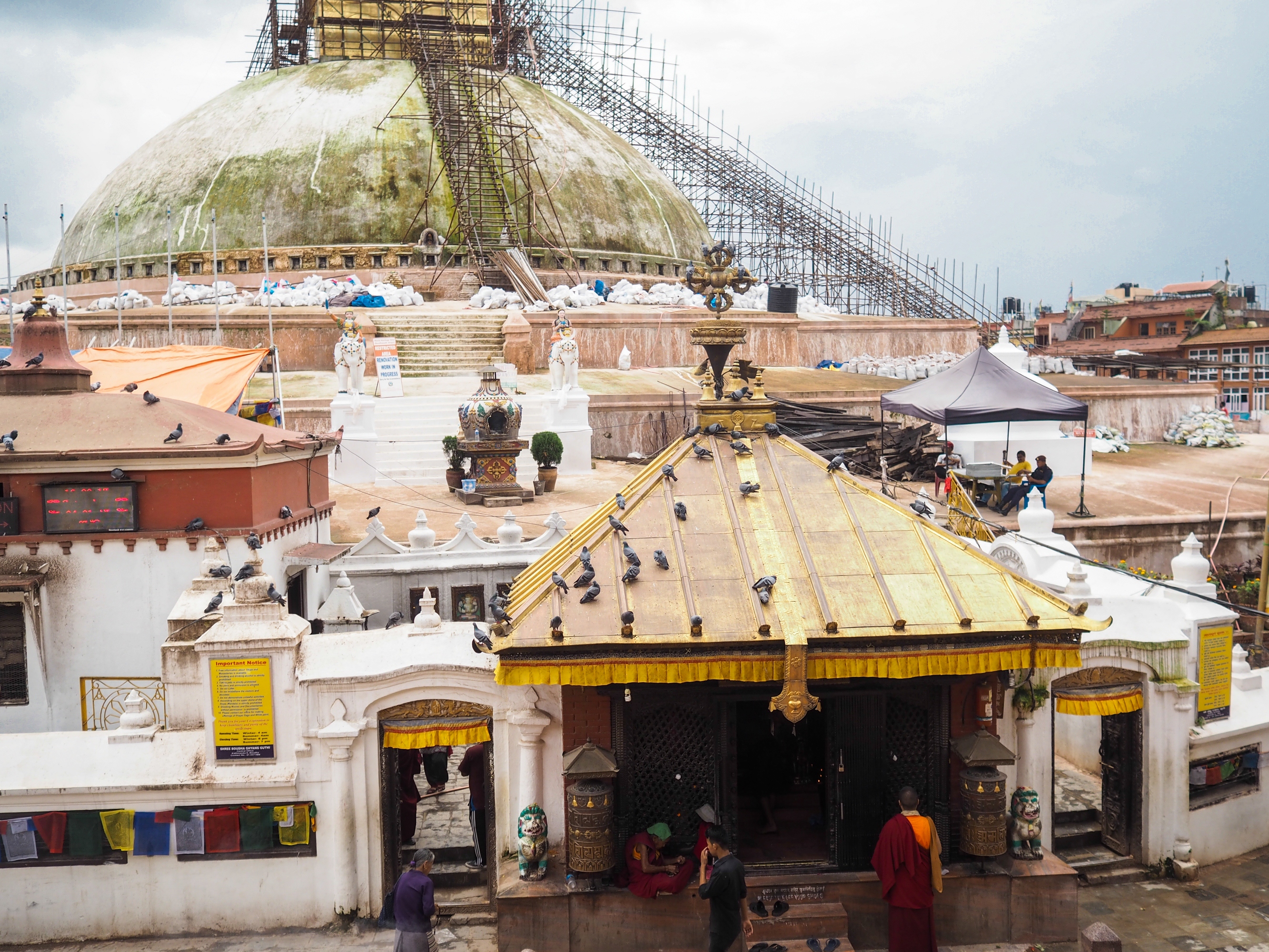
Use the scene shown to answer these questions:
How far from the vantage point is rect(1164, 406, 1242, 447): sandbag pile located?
91.2 feet

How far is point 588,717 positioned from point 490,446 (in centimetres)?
1181

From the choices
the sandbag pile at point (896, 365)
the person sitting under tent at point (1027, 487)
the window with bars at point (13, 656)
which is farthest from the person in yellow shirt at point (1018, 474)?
the window with bars at point (13, 656)

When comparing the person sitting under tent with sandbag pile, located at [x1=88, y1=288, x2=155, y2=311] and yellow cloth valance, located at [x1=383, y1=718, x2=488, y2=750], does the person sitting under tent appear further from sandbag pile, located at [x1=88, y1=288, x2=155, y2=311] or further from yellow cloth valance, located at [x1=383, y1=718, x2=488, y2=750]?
sandbag pile, located at [x1=88, y1=288, x2=155, y2=311]

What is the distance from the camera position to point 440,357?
2772cm

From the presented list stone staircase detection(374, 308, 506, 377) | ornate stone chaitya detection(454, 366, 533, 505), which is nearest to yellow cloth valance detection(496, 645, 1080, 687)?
ornate stone chaitya detection(454, 366, 533, 505)

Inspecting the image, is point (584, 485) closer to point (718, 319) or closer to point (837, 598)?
point (718, 319)

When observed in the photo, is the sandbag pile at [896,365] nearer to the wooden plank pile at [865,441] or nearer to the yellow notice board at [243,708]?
the wooden plank pile at [865,441]

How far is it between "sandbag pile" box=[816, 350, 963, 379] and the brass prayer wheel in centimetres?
2517

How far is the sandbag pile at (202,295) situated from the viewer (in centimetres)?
3225

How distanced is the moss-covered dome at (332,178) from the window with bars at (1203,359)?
22.5 meters

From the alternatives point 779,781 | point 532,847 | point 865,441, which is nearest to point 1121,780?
point 779,781

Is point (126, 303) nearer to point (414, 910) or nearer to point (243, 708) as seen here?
point (243, 708)

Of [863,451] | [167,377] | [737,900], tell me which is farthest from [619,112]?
[737,900]

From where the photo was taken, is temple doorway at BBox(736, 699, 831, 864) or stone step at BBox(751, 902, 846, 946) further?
temple doorway at BBox(736, 699, 831, 864)
